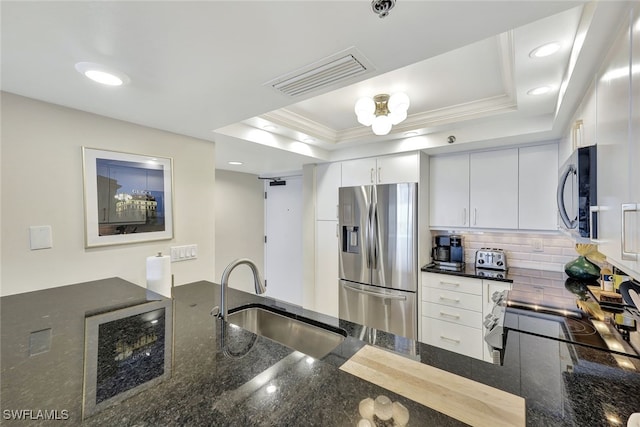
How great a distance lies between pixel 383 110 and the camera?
2059mm

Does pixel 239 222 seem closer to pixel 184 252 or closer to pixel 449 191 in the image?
pixel 184 252

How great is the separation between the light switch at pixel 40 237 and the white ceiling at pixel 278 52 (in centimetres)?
72

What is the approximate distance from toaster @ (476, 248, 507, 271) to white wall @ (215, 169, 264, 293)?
10.8ft

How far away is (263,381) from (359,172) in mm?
2591

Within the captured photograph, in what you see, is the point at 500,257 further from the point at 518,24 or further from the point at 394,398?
the point at 394,398

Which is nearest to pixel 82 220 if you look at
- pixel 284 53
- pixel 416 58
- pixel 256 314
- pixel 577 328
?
pixel 256 314

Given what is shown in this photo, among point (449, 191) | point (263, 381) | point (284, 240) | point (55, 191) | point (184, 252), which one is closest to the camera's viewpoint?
point (263, 381)

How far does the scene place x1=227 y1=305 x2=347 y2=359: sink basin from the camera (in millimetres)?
1303

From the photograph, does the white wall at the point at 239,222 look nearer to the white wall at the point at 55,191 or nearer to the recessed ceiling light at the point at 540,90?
the white wall at the point at 55,191

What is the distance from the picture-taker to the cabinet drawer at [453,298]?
7.94 feet

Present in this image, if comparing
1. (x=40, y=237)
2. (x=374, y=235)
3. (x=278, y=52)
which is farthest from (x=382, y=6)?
(x=374, y=235)

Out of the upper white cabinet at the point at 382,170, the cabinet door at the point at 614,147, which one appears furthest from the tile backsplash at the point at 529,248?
the cabinet door at the point at 614,147

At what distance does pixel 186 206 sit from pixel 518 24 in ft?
7.39

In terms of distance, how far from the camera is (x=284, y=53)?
111 cm
